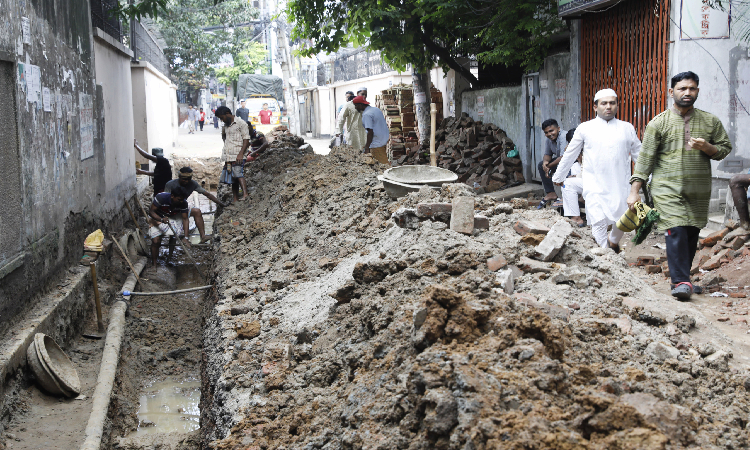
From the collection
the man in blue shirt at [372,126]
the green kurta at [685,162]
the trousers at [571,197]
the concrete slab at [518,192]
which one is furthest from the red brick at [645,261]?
the man in blue shirt at [372,126]

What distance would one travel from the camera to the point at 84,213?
864 cm

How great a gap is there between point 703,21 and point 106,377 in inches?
281

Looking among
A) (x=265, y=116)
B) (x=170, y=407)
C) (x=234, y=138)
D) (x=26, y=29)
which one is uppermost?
(x=265, y=116)

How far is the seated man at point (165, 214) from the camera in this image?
10.5m

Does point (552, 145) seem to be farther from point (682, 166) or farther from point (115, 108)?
point (115, 108)

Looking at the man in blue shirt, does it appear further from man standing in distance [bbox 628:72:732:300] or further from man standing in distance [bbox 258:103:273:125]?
man standing in distance [bbox 258:103:273:125]

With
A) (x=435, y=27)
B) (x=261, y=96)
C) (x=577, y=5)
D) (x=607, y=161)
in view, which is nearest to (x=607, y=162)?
(x=607, y=161)

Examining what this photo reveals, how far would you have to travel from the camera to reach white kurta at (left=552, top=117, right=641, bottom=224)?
19.4 ft

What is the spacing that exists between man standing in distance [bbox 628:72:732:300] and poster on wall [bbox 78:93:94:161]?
7.00 m

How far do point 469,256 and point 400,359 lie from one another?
1217 millimetres

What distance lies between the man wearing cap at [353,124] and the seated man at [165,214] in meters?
3.26

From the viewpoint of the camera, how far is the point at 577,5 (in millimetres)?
9320

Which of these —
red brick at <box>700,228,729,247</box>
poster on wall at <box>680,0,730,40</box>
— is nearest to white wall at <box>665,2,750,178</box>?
poster on wall at <box>680,0,730,40</box>

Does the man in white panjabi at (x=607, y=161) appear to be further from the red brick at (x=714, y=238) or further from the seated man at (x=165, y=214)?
the seated man at (x=165, y=214)
